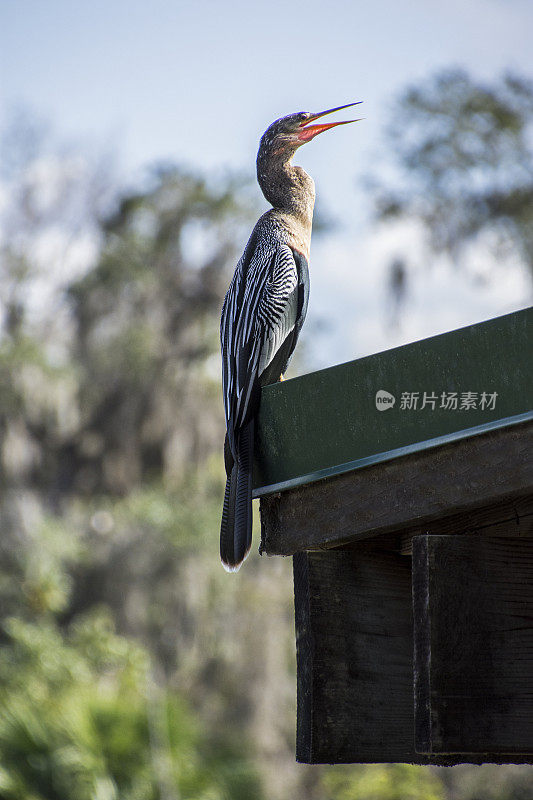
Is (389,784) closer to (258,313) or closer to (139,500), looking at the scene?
(139,500)

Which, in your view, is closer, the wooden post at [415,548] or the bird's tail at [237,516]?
the wooden post at [415,548]

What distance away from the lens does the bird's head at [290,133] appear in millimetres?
2893

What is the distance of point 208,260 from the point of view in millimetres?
17297

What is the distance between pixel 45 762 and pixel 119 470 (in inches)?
351

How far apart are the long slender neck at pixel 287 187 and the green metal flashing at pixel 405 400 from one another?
4.43ft

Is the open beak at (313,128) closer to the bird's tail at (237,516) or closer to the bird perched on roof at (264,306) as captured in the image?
the bird perched on roof at (264,306)

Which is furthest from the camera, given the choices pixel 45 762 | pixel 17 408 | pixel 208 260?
pixel 208 260

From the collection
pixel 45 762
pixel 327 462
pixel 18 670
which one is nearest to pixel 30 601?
pixel 18 670

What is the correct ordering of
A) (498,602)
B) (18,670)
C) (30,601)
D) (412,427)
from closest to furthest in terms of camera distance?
1. (498,602)
2. (412,427)
3. (18,670)
4. (30,601)

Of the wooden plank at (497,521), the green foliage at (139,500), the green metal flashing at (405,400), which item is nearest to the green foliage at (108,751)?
the green foliage at (139,500)

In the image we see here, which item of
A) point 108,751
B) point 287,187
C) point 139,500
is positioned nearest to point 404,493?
point 287,187

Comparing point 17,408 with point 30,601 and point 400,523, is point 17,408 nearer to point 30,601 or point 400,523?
point 30,601

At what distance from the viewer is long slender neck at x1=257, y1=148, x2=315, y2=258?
9.44 ft

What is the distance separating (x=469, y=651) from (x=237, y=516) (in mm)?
790
